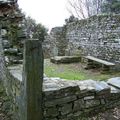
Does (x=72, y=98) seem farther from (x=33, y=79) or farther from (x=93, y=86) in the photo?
(x=33, y=79)

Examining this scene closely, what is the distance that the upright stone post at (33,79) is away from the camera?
3.30 m

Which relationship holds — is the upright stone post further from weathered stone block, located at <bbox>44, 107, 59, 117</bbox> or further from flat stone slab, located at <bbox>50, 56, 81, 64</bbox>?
flat stone slab, located at <bbox>50, 56, 81, 64</bbox>

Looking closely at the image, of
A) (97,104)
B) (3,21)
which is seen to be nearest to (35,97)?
(97,104)

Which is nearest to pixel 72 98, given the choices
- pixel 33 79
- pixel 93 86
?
pixel 93 86

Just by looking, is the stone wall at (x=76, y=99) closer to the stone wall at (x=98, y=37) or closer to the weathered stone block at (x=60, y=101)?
the weathered stone block at (x=60, y=101)

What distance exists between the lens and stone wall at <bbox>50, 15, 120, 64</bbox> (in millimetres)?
8156

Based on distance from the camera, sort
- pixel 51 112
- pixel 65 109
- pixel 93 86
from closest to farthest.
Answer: pixel 51 112
pixel 65 109
pixel 93 86

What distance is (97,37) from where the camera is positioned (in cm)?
912

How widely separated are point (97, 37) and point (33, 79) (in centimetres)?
615

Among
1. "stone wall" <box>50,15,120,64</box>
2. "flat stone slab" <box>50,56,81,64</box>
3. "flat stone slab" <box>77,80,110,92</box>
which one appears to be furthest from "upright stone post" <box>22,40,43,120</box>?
"flat stone slab" <box>50,56,81,64</box>

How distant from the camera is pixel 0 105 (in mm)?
4914

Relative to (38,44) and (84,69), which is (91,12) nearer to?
(84,69)

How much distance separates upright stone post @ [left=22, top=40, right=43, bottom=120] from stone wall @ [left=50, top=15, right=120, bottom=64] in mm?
5049

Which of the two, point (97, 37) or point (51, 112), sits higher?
point (97, 37)
